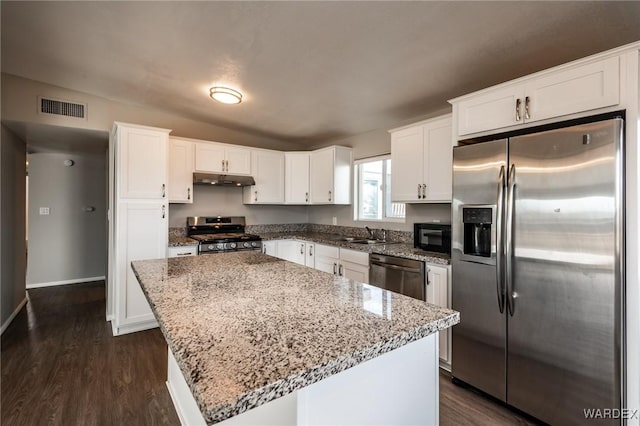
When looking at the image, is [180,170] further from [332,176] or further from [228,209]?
[332,176]

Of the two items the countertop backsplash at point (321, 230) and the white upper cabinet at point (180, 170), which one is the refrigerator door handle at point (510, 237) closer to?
the countertop backsplash at point (321, 230)

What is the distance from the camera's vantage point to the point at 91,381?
232cm

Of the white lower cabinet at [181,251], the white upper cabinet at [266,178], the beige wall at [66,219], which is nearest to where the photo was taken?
the white lower cabinet at [181,251]

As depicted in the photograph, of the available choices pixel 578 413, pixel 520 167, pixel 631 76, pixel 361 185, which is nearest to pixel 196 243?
pixel 361 185

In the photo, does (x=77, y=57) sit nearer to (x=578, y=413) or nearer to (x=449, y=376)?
(x=449, y=376)

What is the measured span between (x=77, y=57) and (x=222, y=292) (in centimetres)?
292

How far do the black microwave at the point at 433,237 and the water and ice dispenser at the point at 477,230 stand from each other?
19.6 inches

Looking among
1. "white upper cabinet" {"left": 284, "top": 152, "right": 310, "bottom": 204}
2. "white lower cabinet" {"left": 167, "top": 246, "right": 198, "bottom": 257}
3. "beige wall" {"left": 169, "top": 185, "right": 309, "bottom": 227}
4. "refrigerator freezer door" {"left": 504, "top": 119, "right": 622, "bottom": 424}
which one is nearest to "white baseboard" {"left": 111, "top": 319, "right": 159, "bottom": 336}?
"white lower cabinet" {"left": 167, "top": 246, "right": 198, "bottom": 257}

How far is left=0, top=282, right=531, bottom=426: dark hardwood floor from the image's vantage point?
194 centimetres

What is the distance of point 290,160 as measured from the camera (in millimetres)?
4641

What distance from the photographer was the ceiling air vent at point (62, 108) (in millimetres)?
3329

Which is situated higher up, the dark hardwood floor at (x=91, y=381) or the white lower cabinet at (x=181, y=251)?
the white lower cabinet at (x=181, y=251)

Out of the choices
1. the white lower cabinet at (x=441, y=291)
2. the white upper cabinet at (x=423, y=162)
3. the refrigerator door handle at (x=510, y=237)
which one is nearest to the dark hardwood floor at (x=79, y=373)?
the white lower cabinet at (x=441, y=291)

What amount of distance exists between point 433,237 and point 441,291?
1.95ft
